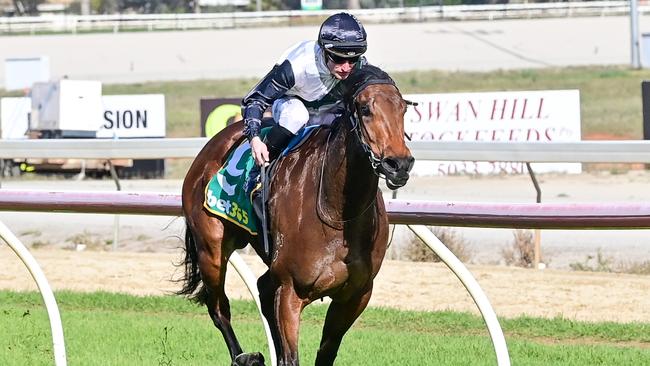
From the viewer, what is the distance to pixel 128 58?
46.1 metres

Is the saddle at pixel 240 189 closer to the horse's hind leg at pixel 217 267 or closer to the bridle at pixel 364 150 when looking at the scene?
the horse's hind leg at pixel 217 267

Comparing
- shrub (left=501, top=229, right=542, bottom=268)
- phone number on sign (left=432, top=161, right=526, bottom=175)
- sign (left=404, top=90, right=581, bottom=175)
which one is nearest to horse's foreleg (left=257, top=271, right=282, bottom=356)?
shrub (left=501, top=229, right=542, bottom=268)

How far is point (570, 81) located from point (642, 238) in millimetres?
23675

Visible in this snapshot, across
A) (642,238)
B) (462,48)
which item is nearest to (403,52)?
(462,48)

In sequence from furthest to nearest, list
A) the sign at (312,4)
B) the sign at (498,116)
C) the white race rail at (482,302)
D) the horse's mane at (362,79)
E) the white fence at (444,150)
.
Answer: the sign at (312,4) → the sign at (498,116) → the white fence at (444,150) → the white race rail at (482,302) → the horse's mane at (362,79)

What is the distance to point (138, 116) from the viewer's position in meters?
21.6

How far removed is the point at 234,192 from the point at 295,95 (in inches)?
21.0

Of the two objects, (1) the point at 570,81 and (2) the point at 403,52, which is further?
(2) the point at 403,52

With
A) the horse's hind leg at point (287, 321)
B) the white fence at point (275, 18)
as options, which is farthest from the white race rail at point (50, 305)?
the white fence at point (275, 18)

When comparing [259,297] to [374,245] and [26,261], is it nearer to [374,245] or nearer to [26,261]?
[374,245]

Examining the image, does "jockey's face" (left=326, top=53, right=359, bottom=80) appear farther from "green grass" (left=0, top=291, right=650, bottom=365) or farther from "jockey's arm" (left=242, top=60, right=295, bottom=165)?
"green grass" (left=0, top=291, right=650, bottom=365)

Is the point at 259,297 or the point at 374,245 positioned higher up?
the point at 374,245

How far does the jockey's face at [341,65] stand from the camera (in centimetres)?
511

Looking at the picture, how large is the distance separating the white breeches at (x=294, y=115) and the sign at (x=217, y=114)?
1154 centimetres
